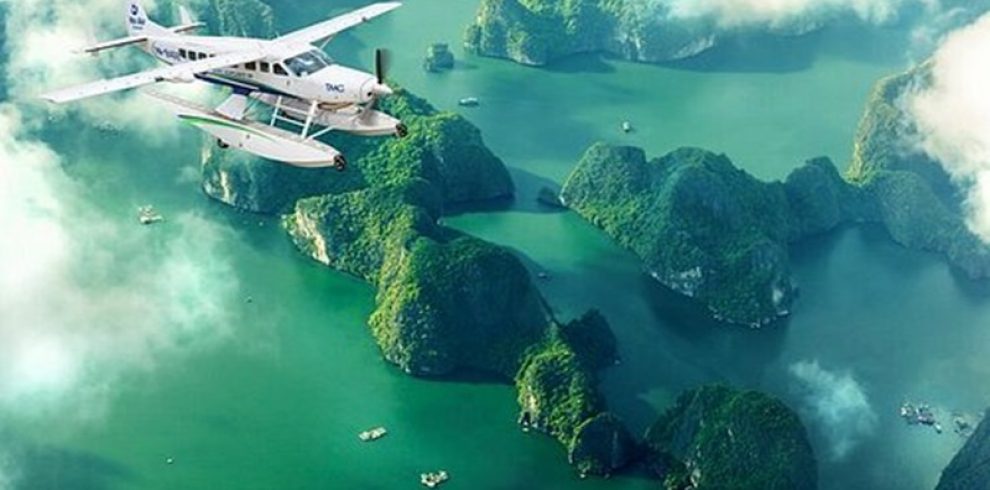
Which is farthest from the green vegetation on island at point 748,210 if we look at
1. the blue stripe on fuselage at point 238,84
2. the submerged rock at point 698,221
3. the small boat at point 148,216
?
the blue stripe on fuselage at point 238,84

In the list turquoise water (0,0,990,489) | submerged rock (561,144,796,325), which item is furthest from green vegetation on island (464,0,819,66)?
submerged rock (561,144,796,325)

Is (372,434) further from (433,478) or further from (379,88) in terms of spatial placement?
(379,88)

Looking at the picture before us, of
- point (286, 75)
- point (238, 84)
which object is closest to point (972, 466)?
point (286, 75)

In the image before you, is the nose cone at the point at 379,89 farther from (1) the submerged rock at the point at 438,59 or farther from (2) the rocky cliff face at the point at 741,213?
(1) the submerged rock at the point at 438,59

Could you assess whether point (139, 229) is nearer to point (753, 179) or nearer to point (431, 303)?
point (431, 303)

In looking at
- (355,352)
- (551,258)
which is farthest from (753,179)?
(355,352)

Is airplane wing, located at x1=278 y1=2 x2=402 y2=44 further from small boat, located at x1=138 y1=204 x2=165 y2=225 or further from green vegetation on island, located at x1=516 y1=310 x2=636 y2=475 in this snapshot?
small boat, located at x1=138 y1=204 x2=165 y2=225
